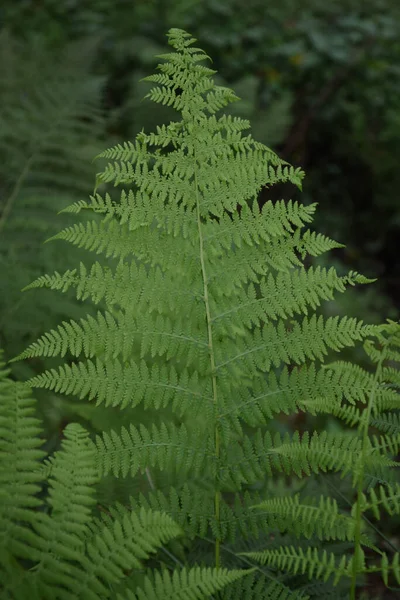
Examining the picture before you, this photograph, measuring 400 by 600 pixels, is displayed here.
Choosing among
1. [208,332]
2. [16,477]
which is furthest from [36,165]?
[16,477]

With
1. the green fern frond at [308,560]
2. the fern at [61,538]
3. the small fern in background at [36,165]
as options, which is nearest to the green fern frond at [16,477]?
the fern at [61,538]

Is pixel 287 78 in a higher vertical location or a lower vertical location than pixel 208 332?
higher

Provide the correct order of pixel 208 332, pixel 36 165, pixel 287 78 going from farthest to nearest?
1. pixel 287 78
2. pixel 36 165
3. pixel 208 332

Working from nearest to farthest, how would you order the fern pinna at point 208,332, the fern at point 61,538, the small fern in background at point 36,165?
the fern at point 61,538, the fern pinna at point 208,332, the small fern in background at point 36,165

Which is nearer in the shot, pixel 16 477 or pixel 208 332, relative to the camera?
pixel 16 477

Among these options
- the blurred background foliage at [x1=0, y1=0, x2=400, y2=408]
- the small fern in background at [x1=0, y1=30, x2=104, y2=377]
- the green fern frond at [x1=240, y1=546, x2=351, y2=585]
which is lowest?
the green fern frond at [x1=240, y1=546, x2=351, y2=585]

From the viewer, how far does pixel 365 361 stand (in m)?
4.38

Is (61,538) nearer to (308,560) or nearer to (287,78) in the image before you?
(308,560)

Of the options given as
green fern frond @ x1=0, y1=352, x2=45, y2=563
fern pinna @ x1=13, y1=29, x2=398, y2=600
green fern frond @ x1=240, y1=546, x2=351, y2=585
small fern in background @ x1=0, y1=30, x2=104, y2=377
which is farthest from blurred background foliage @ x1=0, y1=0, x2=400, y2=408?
green fern frond @ x1=240, y1=546, x2=351, y2=585

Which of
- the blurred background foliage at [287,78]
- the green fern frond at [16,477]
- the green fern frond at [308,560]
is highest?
the blurred background foliage at [287,78]

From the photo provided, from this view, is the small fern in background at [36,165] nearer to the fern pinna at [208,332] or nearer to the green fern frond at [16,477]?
the fern pinna at [208,332]

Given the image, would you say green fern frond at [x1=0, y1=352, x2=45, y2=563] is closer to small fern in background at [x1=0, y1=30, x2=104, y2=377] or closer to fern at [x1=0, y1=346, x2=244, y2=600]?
fern at [x1=0, y1=346, x2=244, y2=600]

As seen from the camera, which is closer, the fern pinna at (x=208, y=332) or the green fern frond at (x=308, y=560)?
the green fern frond at (x=308, y=560)

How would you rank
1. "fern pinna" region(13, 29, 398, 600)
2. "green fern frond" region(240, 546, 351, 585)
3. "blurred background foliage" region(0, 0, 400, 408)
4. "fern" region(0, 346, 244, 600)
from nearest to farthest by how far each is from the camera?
"fern" region(0, 346, 244, 600) < "green fern frond" region(240, 546, 351, 585) < "fern pinna" region(13, 29, 398, 600) < "blurred background foliage" region(0, 0, 400, 408)
